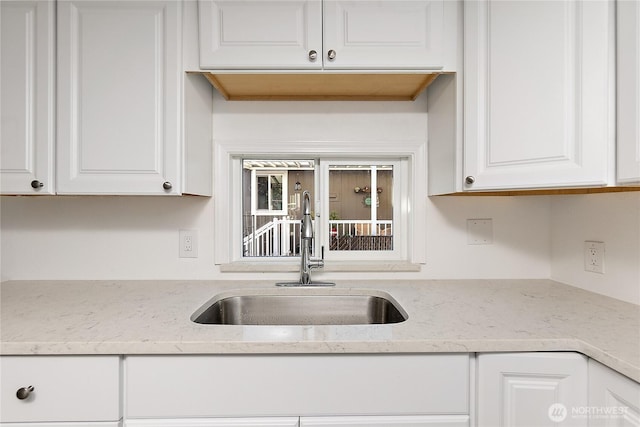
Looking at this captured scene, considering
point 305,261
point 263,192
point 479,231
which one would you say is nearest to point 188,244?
point 263,192

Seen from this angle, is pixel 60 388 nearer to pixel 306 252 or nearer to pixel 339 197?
pixel 306 252

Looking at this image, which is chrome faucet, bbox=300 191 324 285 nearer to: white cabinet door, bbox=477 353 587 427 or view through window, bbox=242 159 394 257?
view through window, bbox=242 159 394 257

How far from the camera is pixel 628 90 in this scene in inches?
36.5

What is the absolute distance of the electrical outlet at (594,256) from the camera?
1.32m

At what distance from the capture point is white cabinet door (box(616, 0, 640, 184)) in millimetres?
902

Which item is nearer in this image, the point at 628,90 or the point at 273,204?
the point at 628,90

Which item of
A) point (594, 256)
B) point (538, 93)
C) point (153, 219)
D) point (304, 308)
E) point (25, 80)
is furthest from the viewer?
point (153, 219)

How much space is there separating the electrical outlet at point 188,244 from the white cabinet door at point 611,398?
1479 mm

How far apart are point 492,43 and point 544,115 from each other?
1.05ft

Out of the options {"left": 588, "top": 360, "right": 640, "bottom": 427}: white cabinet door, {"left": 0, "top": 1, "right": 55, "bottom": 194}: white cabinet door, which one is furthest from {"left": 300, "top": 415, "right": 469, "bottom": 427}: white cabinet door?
{"left": 0, "top": 1, "right": 55, "bottom": 194}: white cabinet door

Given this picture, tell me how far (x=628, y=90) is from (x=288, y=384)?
1.22 meters

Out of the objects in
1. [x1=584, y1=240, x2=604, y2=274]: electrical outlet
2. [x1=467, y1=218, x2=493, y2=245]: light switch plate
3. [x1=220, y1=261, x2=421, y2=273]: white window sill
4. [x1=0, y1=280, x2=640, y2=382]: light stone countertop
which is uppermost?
[x1=467, y1=218, x2=493, y2=245]: light switch plate

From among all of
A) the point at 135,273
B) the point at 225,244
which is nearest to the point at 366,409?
the point at 225,244

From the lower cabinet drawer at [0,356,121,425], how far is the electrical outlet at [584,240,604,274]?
1.68 m
